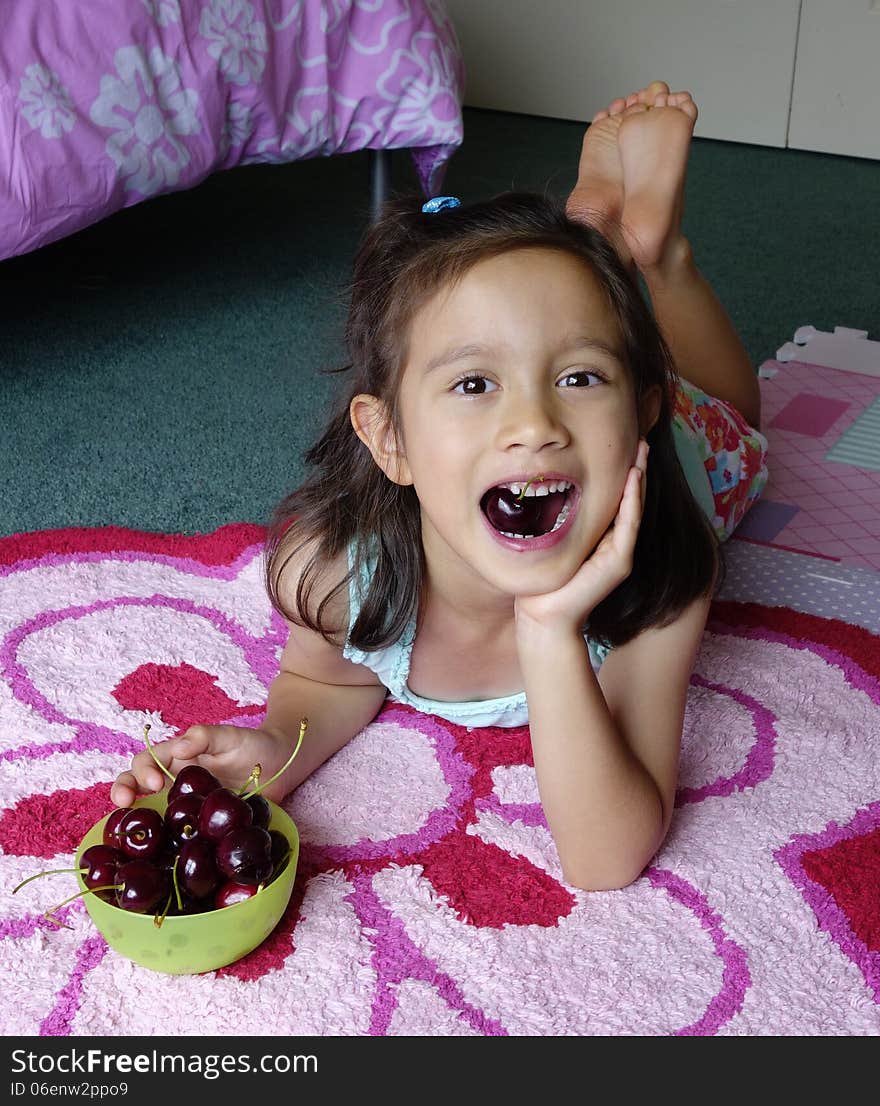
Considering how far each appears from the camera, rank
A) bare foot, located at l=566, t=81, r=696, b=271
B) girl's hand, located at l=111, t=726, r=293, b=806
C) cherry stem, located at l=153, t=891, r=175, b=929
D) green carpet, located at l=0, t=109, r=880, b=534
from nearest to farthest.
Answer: cherry stem, located at l=153, t=891, r=175, b=929 < girl's hand, located at l=111, t=726, r=293, b=806 < bare foot, located at l=566, t=81, r=696, b=271 < green carpet, located at l=0, t=109, r=880, b=534

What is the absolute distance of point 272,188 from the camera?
259 cm

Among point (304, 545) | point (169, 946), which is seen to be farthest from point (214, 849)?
point (304, 545)

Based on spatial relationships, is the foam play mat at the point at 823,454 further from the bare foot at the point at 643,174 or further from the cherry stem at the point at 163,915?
the cherry stem at the point at 163,915

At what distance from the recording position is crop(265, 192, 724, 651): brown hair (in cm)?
85

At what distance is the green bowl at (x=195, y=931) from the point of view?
2.38 ft

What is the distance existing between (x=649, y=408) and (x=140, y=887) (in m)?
0.45

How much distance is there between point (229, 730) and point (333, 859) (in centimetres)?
11

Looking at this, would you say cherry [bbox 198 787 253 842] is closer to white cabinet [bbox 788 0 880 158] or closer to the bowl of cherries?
the bowl of cherries

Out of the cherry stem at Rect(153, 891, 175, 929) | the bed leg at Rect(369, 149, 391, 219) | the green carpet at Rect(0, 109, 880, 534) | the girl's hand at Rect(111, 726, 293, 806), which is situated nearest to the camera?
the cherry stem at Rect(153, 891, 175, 929)

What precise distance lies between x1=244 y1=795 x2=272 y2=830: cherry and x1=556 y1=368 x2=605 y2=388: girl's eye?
0.31 m

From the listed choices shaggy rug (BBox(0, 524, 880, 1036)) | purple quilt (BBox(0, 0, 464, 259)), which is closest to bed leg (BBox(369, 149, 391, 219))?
purple quilt (BBox(0, 0, 464, 259))

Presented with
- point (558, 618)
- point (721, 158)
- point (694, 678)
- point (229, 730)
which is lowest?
point (721, 158)

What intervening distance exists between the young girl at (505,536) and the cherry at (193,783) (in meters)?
0.04

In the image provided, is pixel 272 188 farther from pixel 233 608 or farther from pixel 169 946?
pixel 169 946
